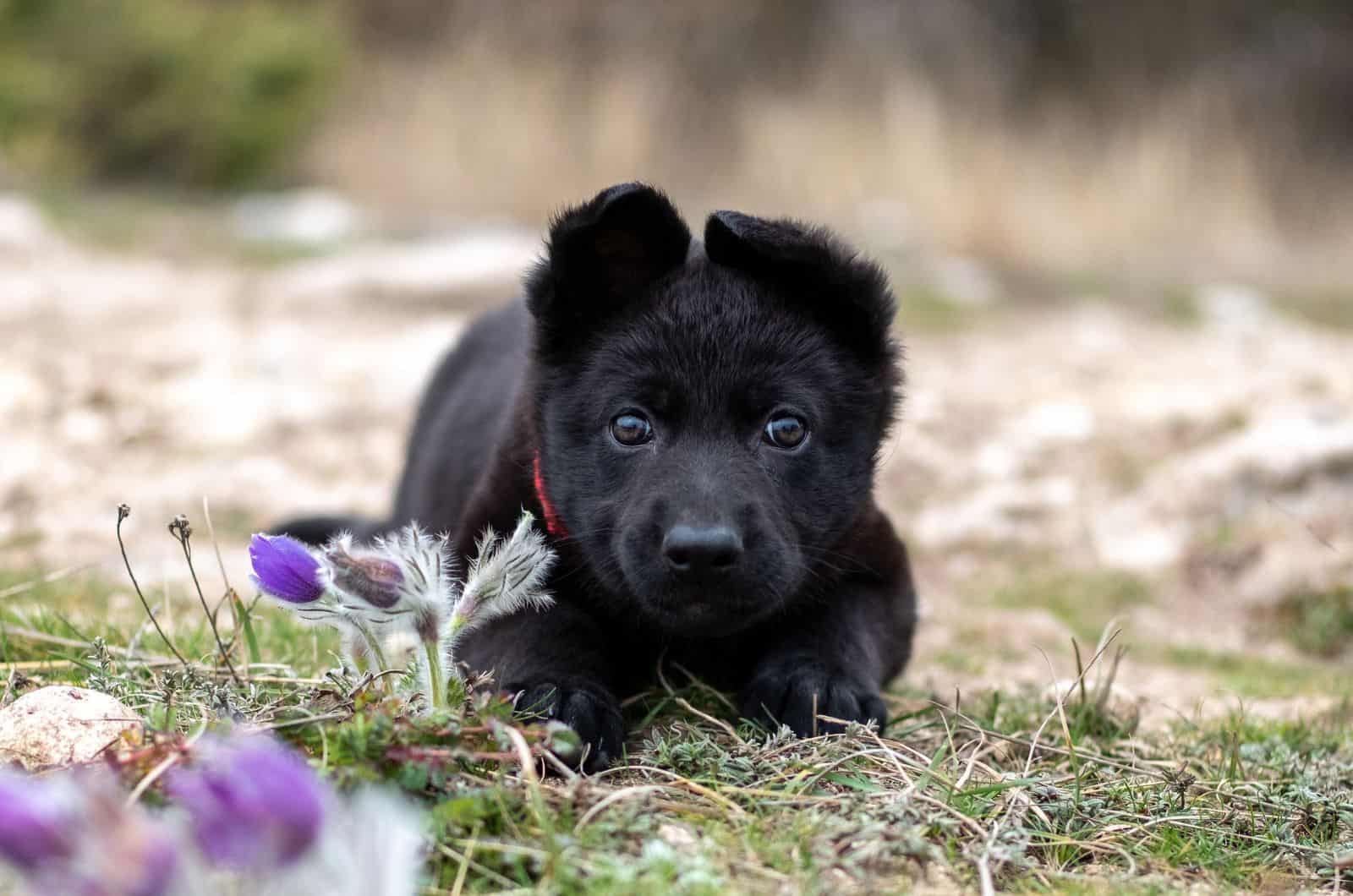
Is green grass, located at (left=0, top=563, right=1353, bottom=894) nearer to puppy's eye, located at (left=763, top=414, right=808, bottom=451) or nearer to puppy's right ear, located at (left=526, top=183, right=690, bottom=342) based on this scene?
puppy's eye, located at (left=763, top=414, right=808, bottom=451)

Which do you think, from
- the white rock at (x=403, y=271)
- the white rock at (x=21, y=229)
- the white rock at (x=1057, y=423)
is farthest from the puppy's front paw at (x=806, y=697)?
the white rock at (x=21, y=229)

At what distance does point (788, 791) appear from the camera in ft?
7.79

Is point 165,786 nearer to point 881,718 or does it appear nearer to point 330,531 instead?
point 881,718

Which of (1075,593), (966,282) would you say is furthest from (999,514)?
(966,282)

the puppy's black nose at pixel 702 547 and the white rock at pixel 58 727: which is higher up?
the puppy's black nose at pixel 702 547

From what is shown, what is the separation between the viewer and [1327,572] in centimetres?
561

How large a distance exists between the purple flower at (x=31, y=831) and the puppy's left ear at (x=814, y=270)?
1898mm

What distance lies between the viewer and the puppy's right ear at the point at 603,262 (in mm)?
3006

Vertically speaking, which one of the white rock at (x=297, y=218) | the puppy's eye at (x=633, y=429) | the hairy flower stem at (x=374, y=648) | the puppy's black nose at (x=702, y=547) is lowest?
the white rock at (x=297, y=218)

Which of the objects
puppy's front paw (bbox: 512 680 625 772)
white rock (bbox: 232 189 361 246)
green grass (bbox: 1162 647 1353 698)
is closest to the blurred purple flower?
puppy's front paw (bbox: 512 680 625 772)

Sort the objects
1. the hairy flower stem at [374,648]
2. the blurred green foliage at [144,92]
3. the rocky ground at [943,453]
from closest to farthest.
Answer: the hairy flower stem at [374,648] → the rocky ground at [943,453] → the blurred green foliage at [144,92]

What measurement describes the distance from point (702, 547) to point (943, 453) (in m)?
5.24

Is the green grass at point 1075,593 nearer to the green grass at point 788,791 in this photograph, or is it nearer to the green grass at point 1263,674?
the green grass at point 1263,674

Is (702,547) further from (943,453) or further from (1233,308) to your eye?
(1233,308)
